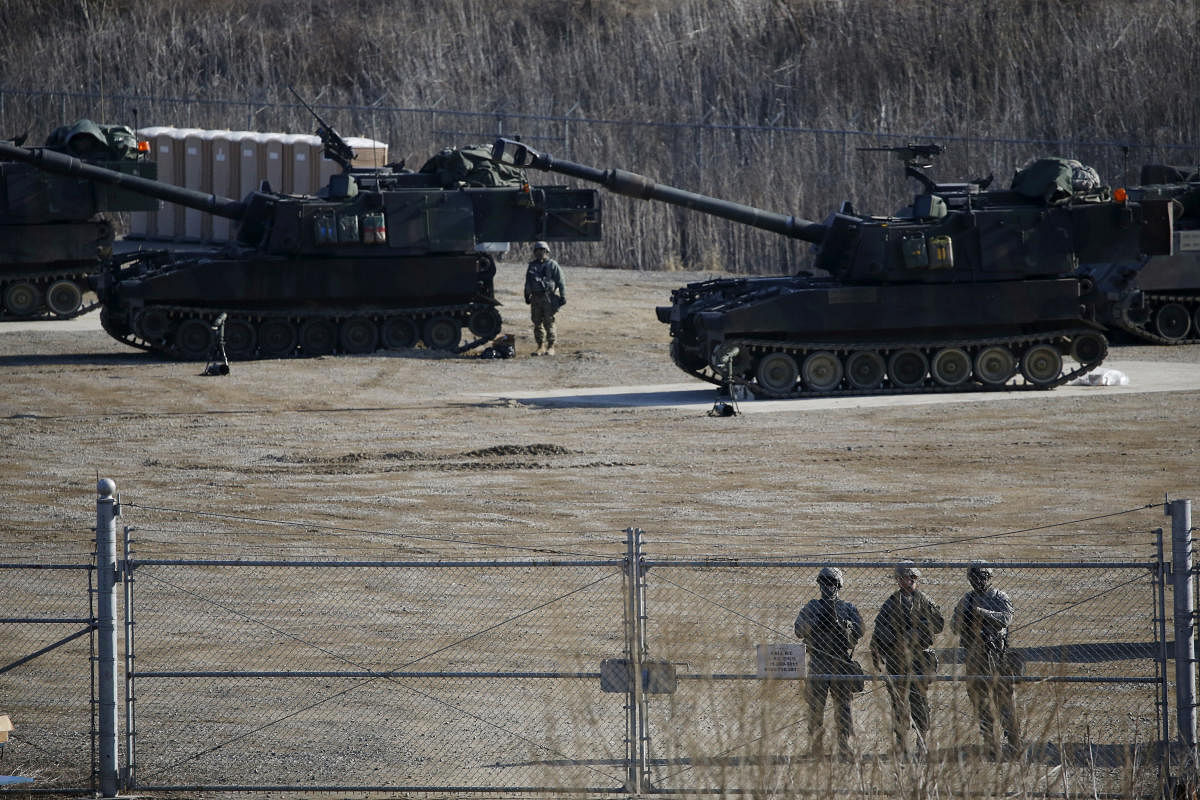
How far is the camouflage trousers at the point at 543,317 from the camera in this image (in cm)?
2512

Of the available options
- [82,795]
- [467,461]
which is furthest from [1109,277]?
[82,795]

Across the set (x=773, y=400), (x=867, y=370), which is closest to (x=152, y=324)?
(x=773, y=400)

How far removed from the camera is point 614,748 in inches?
351

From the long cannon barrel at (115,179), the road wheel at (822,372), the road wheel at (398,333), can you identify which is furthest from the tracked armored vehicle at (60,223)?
the road wheel at (822,372)

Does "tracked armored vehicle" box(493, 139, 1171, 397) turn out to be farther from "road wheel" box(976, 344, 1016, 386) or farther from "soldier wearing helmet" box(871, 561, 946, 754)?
"soldier wearing helmet" box(871, 561, 946, 754)

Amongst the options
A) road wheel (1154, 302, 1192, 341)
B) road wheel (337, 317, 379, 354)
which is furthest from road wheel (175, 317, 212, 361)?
road wheel (1154, 302, 1192, 341)

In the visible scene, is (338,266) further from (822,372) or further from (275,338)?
(822,372)

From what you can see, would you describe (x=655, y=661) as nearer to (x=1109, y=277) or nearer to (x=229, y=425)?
(x=229, y=425)

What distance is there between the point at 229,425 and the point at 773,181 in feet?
70.6

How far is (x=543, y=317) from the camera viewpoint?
25.3m

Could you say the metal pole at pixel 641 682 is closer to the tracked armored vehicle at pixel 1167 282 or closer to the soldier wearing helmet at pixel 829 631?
the soldier wearing helmet at pixel 829 631

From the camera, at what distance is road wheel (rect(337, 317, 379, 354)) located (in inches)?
989

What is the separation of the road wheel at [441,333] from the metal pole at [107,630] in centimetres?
1767

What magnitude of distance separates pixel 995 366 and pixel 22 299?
17.0m
